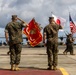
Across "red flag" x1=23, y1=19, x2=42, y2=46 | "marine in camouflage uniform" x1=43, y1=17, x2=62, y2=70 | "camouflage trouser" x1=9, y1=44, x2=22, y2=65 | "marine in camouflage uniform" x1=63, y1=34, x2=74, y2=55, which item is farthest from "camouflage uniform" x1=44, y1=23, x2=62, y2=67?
"marine in camouflage uniform" x1=63, y1=34, x2=74, y2=55

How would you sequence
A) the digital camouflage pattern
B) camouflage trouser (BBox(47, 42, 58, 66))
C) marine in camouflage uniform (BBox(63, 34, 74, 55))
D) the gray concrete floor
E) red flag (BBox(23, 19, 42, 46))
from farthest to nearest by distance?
marine in camouflage uniform (BBox(63, 34, 74, 55)), red flag (BBox(23, 19, 42, 46)), the gray concrete floor, camouflage trouser (BBox(47, 42, 58, 66)), the digital camouflage pattern

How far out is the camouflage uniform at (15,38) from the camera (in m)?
12.9

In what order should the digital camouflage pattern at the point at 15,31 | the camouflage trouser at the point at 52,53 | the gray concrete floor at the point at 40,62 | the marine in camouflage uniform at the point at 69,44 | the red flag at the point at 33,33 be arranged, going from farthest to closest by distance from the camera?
the marine in camouflage uniform at the point at 69,44 → the red flag at the point at 33,33 → the gray concrete floor at the point at 40,62 → the camouflage trouser at the point at 52,53 → the digital camouflage pattern at the point at 15,31

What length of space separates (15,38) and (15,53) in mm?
573

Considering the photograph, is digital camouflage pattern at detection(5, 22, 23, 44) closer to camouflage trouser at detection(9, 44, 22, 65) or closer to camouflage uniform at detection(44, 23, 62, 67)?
camouflage trouser at detection(9, 44, 22, 65)

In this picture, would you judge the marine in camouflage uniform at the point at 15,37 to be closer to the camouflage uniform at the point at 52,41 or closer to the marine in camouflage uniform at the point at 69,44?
the camouflage uniform at the point at 52,41

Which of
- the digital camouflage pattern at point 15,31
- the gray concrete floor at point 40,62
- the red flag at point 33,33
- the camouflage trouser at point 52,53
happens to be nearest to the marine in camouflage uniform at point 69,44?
the red flag at point 33,33

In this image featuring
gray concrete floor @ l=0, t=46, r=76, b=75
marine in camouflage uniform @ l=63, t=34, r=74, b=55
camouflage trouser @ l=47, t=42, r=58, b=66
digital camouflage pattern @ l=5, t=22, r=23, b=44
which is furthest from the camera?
marine in camouflage uniform @ l=63, t=34, r=74, b=55

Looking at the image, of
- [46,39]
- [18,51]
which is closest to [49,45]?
[46,39]

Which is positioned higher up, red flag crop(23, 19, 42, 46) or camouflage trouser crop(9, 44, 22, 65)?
red flag crop(23, 19, 42, 46)

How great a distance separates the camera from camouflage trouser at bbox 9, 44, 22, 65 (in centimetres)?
1295

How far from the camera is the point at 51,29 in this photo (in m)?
13.2

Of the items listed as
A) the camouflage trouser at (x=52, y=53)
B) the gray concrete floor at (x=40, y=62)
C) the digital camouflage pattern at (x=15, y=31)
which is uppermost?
the digital camouflage pattern at (x=15, y=31)

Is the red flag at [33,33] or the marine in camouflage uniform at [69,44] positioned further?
the marine in camouflage uniform at [69,44]
